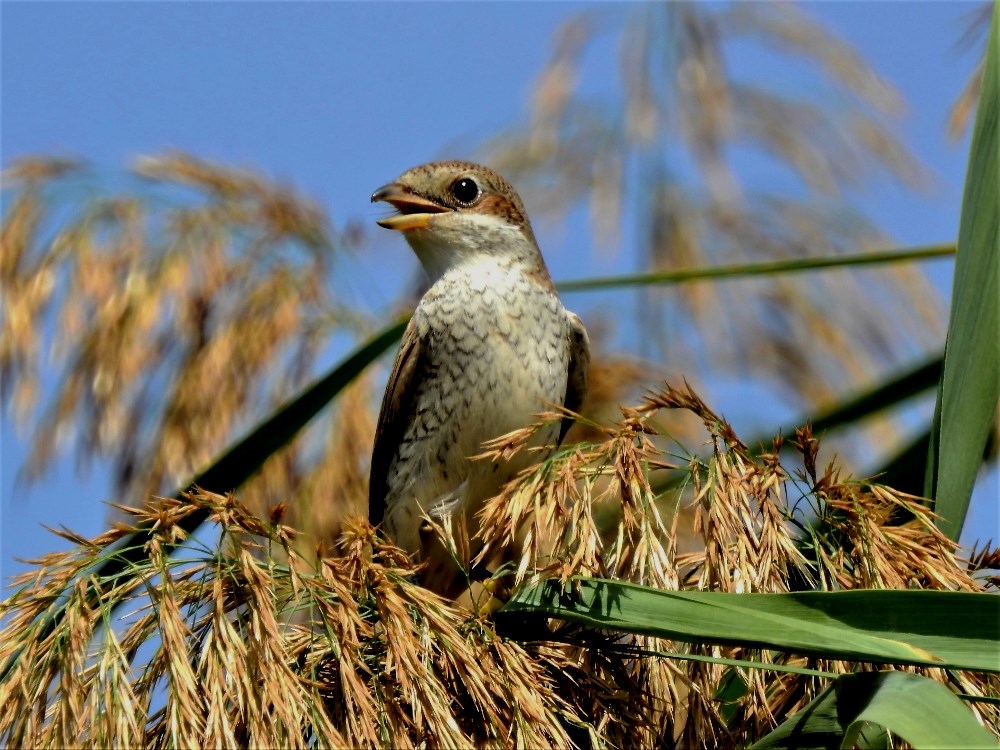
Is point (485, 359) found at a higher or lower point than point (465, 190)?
lower

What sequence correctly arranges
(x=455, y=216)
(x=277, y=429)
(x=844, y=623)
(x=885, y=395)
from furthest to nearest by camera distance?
1. (x=455, y=216)
2. (x=885, y=395)
3. (x=277, y=429)
4. (x=844, y=623)

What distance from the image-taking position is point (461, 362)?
12.4 feet

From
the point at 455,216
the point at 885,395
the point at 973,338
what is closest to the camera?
the point at 973,338

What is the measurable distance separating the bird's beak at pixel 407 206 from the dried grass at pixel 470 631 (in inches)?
64.2

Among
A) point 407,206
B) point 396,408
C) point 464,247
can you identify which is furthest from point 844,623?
point 407,206

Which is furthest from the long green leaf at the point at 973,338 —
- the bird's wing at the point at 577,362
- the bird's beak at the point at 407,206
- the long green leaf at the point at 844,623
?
the bird's beak at the point at 407,206

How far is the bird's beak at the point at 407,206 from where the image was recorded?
13.0 ft

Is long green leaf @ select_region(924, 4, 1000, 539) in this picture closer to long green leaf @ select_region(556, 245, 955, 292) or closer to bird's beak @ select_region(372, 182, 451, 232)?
long green leaf @ select_region(556, 245, 955, 292)

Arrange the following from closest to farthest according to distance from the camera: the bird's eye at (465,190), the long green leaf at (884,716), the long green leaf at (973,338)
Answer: the long green leaf at (884,716) → the long green leaf at (973,338) → the bird's eye at (465,190)

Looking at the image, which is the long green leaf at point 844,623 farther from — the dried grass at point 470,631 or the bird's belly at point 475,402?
the bird's belly at point 475,402

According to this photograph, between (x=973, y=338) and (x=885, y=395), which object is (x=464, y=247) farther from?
(x=973, y=338)

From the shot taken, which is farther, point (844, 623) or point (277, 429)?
point (277, 429)

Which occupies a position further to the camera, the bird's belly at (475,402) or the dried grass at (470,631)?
the bird's belly at (475,402)

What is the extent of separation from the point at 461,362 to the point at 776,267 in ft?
3.74
